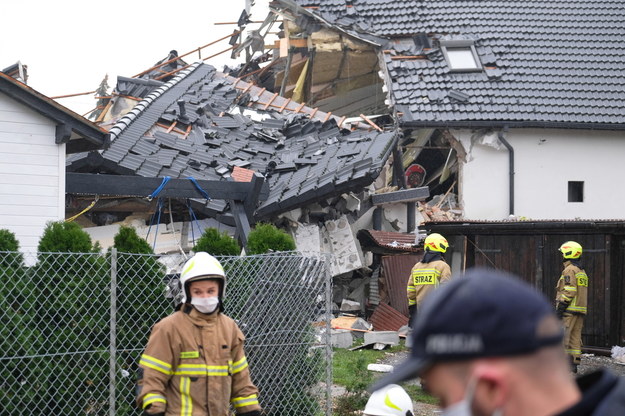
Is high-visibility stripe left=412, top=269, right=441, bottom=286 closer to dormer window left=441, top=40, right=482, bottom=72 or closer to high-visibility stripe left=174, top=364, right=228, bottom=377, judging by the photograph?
high-visibility stripe left=174, top=364, right=228, bottom=377

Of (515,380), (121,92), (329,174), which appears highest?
(121,92)

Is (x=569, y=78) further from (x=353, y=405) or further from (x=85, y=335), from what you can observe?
(x=85, y=335)

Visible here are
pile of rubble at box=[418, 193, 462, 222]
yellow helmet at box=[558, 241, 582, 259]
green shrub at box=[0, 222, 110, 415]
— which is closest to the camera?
green shrub at box=[0, 222, 110, 415]

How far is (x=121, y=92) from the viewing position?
23391 mm

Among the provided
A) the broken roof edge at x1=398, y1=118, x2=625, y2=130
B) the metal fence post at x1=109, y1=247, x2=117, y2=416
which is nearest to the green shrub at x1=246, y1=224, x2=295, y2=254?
the metal fence post at x1=109, y1=247, x2=117, y2=416

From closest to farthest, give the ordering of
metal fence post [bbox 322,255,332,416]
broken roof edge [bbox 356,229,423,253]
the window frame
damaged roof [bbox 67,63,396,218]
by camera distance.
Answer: metal fence post [bbox 322,255,332,416] → damaged roof [bbox 67,63,396,218] → broken roof edge [bbox 356,229,423,253] → the window frame

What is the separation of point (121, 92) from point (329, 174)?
7.38 meters

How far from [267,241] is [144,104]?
12467mm

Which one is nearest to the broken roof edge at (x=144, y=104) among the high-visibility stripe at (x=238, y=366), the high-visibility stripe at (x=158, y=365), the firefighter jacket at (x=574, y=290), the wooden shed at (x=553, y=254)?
the wooden shed at (x=553, y=254)

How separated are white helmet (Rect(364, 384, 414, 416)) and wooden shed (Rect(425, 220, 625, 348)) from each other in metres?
11.1

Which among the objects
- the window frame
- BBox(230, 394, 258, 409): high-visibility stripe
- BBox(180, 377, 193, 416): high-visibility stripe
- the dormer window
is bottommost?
BBox(230, 394, 258, 409): high-visibility stripe

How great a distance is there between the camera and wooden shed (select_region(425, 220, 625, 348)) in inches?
601

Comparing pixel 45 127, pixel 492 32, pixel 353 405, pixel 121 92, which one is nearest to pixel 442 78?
pixel 492 32

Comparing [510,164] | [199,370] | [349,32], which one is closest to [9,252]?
[199,370]
